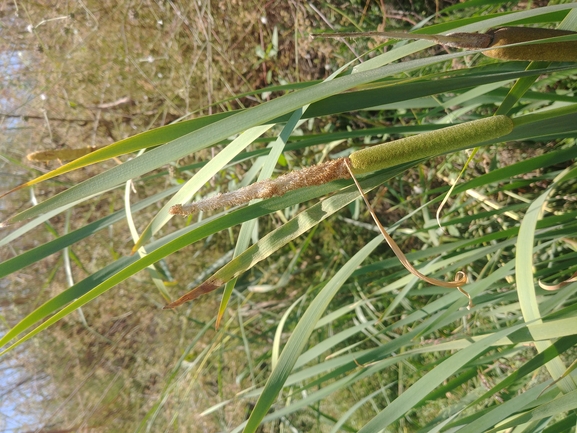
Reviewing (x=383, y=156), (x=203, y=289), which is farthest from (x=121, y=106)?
(x=383, y=156)

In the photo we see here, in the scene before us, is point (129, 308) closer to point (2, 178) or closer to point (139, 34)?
point (2, 178)

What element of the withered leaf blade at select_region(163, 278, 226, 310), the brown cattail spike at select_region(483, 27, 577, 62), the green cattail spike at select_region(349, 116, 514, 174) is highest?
the brown cattail spike at select_region(483, 27, 577, 62)

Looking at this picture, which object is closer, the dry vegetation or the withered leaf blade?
the withered leaf blade

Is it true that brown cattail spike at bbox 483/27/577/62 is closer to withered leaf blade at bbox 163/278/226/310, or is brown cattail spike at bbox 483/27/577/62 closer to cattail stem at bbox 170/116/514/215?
cattail stem at bbox 170/116/514/215

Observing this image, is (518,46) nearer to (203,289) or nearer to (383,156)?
(383,156)

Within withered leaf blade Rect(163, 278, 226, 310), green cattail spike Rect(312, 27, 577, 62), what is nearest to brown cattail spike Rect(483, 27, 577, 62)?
green cattail spike Rect(312, 27, 577, 62)

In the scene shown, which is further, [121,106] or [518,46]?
[121,106]

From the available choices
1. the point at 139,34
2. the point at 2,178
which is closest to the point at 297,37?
the point at 139,34

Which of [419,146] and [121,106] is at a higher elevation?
[121,106]

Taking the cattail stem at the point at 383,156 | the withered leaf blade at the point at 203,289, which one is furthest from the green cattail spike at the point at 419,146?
the withered leaf blade at the point at 203,289

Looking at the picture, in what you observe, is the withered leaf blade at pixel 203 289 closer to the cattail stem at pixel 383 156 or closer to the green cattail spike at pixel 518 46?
the cattail stem at pixel 383 156
